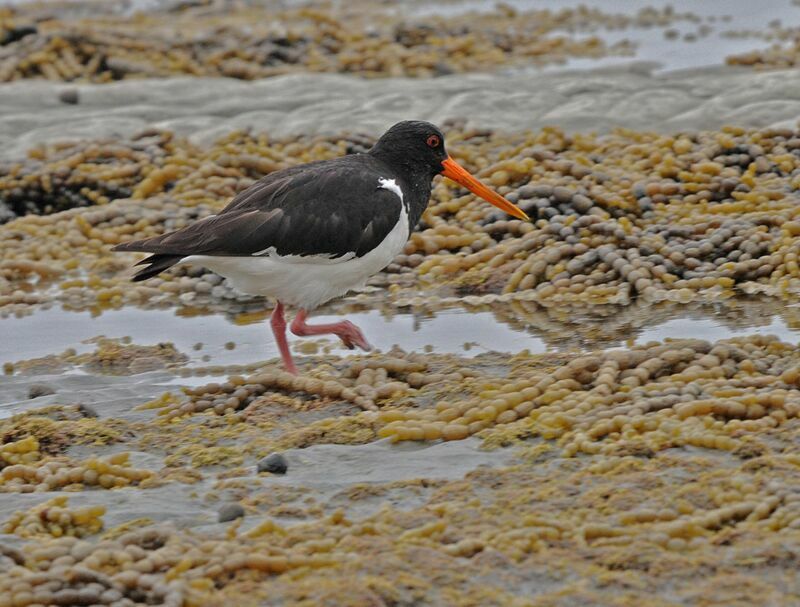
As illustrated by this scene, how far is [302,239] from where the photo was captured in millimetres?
7586

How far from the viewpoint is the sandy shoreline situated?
12.7 metres

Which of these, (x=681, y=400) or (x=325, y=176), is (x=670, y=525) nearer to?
(x=681, y=400)

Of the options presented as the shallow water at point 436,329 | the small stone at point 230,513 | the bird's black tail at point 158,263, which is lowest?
the shallow water at point 436,329

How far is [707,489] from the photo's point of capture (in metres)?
5.15

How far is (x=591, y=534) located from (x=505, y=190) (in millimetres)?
6299

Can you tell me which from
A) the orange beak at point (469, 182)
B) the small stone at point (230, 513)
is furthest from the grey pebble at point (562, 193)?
the small stone at point (230, 513)

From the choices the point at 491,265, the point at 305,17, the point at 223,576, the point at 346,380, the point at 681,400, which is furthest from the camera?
the point at 305,17

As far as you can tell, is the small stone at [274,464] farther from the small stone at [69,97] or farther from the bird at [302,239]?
the small stone at [69,97]

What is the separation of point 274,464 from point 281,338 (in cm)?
193

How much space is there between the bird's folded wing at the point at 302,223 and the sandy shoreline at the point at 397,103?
17.7 ft

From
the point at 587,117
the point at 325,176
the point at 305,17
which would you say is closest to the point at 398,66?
the point at 587,117

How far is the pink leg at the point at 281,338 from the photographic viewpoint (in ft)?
24.9

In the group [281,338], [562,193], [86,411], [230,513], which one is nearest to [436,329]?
[281,338]

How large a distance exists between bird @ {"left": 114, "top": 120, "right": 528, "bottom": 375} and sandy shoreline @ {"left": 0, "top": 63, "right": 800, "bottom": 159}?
5.32 meters
